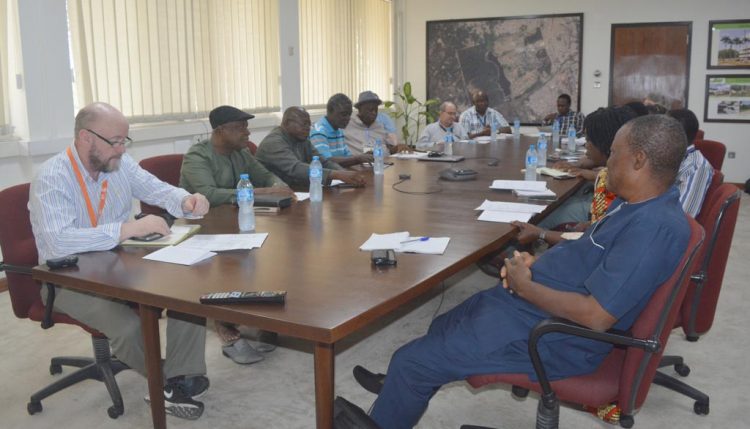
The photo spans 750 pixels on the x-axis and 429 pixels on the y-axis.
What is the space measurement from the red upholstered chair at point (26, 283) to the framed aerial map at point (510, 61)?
7.34 meters

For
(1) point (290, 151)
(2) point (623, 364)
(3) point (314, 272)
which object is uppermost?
(1) point (290, 151)

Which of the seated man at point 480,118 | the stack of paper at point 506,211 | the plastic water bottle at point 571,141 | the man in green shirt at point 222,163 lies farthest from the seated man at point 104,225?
the seated man at point 480,118

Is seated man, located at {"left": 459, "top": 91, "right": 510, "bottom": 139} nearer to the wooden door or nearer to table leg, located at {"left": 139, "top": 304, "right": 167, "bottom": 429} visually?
the wooden door

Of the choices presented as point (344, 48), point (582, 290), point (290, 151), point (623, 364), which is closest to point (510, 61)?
point (344, 48)

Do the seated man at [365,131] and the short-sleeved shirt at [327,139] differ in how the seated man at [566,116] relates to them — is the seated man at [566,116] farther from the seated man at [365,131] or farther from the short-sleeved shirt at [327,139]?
the short-sleeved shirt at [327,139]

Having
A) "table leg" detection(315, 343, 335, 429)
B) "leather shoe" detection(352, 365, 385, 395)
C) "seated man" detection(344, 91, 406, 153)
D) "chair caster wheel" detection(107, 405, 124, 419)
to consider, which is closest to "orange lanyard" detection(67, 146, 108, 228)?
"chair caster wheel" detection(107, 405, 124, 419)

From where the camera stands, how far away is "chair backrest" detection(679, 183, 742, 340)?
2318 mm

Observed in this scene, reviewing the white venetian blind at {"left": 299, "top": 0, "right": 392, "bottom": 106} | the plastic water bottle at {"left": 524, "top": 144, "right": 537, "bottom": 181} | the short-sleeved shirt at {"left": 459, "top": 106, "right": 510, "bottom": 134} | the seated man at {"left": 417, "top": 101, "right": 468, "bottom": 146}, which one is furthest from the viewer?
the short-sleeved shirt at {"left": 459, "top": 106, "right": 510, "bottom": 134}

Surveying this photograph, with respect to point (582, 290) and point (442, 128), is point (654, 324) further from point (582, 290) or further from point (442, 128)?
point (442, 128)

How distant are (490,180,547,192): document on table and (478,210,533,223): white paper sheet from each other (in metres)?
0.60

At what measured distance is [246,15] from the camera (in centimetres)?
604

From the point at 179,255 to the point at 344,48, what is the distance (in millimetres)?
Answer: 6358

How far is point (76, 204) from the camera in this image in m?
2.47

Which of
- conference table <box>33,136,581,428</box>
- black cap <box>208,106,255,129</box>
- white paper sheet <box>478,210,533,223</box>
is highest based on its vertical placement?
black cap <box>208,106,255,129</box>
